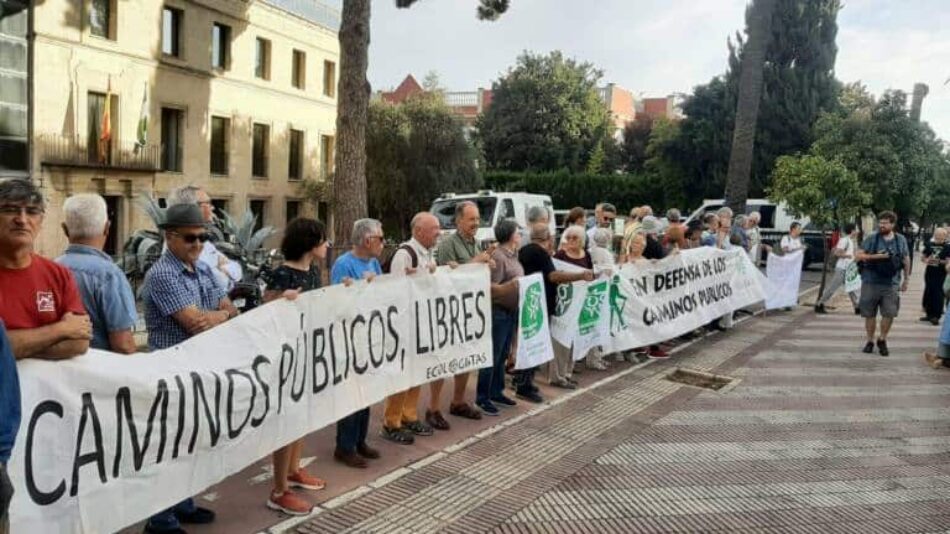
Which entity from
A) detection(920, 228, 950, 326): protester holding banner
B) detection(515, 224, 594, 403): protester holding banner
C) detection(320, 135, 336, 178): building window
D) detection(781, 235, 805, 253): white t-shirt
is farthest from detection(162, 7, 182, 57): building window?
detection(920, 228, 950, 326): protester holding banner

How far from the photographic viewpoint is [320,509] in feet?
15.0

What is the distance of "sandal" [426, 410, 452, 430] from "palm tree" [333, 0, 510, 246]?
28.2ft

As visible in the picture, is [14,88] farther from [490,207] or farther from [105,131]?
[490,207]

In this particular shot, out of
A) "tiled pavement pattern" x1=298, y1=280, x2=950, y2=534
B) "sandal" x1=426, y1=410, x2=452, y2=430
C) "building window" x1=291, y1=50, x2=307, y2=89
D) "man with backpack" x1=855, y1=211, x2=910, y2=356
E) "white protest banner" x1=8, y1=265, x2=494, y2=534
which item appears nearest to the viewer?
"white protest banner" x1=8, y1=265, x2=494, y2=534

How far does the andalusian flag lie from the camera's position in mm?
25984

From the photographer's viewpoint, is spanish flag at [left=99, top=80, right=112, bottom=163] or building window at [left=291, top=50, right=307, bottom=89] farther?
building window at [left=291, top=50, right=307, bottom=89]

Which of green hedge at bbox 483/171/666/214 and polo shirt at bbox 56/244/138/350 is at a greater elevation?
green hedge at bbox 483/171/666/214

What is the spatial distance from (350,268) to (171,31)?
2616 centimetres

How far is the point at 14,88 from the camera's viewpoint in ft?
76.5

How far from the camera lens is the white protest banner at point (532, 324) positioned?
6.96 m

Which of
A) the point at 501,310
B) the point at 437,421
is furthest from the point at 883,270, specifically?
the point at 437,421

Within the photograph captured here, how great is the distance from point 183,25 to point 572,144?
95.9ft

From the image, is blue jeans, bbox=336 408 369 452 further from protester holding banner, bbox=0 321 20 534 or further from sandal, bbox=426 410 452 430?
protester holding banner, bbox=0 321 20 534

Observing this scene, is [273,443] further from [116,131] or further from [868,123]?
[116,131]
